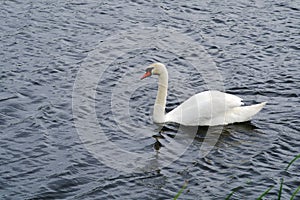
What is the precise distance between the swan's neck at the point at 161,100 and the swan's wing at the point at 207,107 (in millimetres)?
303

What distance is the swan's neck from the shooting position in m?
12.8

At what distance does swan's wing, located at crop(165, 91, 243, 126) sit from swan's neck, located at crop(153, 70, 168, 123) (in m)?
0.30

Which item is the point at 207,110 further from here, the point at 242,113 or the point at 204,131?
the point at 242,113

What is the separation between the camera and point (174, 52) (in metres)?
15.8

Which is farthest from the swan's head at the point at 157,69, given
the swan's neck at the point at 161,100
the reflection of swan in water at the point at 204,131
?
the reflection of swan in water at the point at 204,131

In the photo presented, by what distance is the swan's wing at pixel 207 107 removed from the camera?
12.8m

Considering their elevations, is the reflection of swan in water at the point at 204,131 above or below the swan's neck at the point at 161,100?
below

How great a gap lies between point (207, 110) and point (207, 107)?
0.06 meters

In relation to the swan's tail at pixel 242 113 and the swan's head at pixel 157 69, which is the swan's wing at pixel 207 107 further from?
the swan's head at pixel 157 69

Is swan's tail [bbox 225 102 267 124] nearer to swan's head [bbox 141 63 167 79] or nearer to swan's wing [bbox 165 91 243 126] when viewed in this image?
swan's wing [bbox 165 91 243 126]

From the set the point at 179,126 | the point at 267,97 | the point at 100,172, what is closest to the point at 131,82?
the point at 179,126

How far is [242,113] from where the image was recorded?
41.6 ft

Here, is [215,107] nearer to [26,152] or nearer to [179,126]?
[179,126]

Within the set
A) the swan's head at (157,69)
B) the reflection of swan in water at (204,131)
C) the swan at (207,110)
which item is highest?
the swan's head at (157,69)
